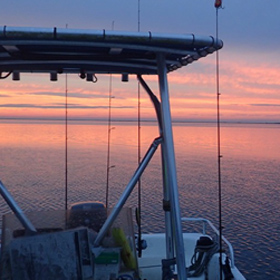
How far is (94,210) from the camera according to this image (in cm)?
500

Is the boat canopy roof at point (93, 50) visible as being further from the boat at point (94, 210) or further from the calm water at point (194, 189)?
the calm water at point (194, 189)

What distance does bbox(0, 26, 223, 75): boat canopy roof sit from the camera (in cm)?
369

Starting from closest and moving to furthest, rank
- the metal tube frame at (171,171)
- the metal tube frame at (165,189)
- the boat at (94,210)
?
the boat at (94,210) → the metal tube frame at (171,171) → the metal tube frame at (165,189)

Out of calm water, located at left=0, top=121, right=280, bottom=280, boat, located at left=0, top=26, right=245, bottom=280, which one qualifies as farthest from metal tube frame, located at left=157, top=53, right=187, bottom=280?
calm water, located at left=0, top=121, right=280, bottom=280

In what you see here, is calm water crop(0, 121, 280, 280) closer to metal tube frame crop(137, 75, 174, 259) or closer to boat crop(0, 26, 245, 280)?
metal tube frame crop(137, 75, 174, 259)

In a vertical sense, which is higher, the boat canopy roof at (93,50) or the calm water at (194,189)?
the boat canopy roof at (93,50)

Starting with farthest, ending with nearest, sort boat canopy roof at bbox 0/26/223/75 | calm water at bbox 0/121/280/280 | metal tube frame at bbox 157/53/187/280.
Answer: calm water at bbox 0/121/280/280 → metal tube frame at bbox 157/53/187/280 → boat canopy roof at bbox 0/26/223/75

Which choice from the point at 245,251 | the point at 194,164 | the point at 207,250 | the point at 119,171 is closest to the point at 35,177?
the point at 119,171

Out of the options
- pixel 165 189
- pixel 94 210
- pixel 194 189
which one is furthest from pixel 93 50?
pixel 194 189

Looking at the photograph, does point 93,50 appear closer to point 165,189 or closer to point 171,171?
point 171,171

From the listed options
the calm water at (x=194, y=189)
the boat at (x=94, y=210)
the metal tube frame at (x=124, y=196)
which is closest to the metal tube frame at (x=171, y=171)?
the boat at (x=94, y=210)

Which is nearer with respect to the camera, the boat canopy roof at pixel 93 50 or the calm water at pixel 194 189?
the boat canopy roof at pixel 93 50

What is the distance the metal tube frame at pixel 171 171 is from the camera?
402 cm

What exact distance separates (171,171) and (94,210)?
51.1 inches
